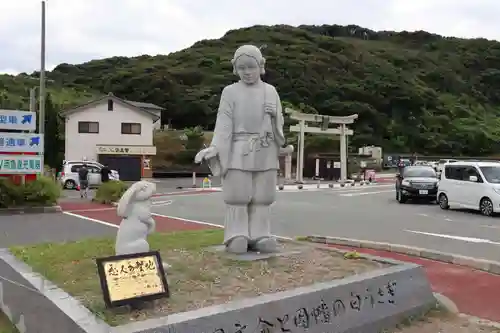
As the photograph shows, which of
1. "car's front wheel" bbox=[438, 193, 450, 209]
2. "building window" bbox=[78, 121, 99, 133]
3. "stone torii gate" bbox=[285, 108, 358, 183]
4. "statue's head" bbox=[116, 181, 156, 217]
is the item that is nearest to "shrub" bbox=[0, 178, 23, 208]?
"statue's head" bbox=[116, 181, 156, 217]

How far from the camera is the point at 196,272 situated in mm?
5539

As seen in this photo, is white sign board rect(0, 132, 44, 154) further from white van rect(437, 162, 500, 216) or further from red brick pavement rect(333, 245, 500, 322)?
white van rect(437, 162, 500, 216)

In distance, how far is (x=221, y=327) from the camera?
385 centimetres

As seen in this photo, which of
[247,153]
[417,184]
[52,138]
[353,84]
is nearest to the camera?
[247,153]

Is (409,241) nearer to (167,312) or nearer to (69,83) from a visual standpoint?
(167,312)

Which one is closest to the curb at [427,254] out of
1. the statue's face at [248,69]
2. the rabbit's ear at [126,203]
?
the statue's face at [248,69]

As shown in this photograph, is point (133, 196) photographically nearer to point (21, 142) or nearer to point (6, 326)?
point (6, 326)

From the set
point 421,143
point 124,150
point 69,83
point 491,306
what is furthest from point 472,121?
point 491,306

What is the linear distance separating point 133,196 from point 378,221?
31.1 ft

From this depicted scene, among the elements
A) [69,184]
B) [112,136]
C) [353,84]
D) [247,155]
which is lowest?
[69,184]

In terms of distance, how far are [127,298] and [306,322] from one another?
1.57m

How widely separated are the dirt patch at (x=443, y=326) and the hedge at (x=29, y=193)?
13.1m

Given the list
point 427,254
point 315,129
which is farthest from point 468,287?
point 315,129

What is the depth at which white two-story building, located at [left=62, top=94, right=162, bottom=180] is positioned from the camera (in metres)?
33.7
